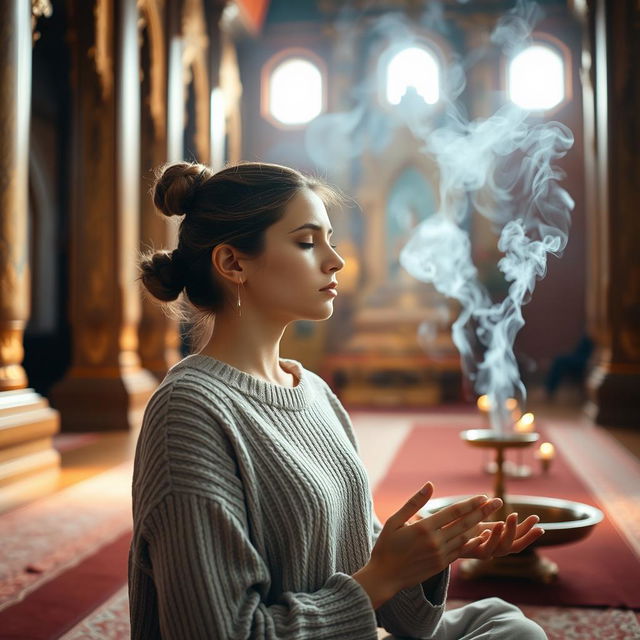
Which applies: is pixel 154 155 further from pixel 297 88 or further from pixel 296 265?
pixel 296 265

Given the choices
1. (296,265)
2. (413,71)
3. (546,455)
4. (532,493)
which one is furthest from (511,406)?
(413,71)

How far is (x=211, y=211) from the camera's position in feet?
4.62

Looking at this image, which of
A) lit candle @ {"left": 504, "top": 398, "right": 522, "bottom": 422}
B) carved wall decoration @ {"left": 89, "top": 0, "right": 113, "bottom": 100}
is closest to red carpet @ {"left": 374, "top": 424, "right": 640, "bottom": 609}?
lit candle @ {"left": 504, "top": 398, "right": 522, "bottom": 422}

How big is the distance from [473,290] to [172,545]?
10760mm

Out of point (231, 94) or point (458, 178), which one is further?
point (231, 94)

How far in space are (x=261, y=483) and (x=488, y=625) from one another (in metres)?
0.60

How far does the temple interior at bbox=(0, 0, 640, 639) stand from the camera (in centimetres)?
612

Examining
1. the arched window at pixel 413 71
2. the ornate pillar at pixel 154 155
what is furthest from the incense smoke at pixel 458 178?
the ornate pillar at pixel 154 155

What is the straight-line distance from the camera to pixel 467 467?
5.78 m

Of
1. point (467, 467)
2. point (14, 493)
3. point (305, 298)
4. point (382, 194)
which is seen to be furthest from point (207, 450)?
point (382, 194)

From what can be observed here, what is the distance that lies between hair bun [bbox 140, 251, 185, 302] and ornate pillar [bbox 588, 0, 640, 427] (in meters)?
7.02

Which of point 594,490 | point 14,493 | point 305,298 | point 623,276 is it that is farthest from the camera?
point 623,276

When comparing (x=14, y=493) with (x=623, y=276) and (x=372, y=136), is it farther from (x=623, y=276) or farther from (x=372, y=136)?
(x=372, y=136)

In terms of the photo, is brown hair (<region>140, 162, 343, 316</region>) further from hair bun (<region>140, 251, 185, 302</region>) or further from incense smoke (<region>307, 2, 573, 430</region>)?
incense smoke (<region>307, 2, 573, 430</region>)
